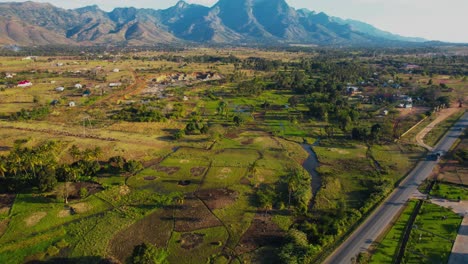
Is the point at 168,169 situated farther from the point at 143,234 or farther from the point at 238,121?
the point at 238,121

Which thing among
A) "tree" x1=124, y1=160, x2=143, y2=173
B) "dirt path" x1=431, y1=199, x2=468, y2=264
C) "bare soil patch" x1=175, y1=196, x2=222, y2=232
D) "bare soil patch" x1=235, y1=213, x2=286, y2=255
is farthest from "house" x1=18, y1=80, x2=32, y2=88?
"dirt path" x1=431, y1=199, x2=468, y2=264

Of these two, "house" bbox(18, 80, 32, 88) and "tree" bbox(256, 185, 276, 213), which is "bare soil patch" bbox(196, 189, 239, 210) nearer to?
"tree" bbox(256, 185, 276, 213)

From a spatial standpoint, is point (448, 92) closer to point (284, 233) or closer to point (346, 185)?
point (346, 185)

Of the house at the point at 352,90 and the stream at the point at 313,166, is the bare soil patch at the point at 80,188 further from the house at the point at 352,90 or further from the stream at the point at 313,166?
the house at the point at 352,90

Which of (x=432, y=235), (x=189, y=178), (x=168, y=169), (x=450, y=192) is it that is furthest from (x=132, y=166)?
(x=450, y=192)

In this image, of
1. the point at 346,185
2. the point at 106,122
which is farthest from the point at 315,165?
the point at 106,122

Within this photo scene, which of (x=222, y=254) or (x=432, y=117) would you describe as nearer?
(x=222, y=254)

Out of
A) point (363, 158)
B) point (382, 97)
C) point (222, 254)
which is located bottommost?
point (222, 254)
